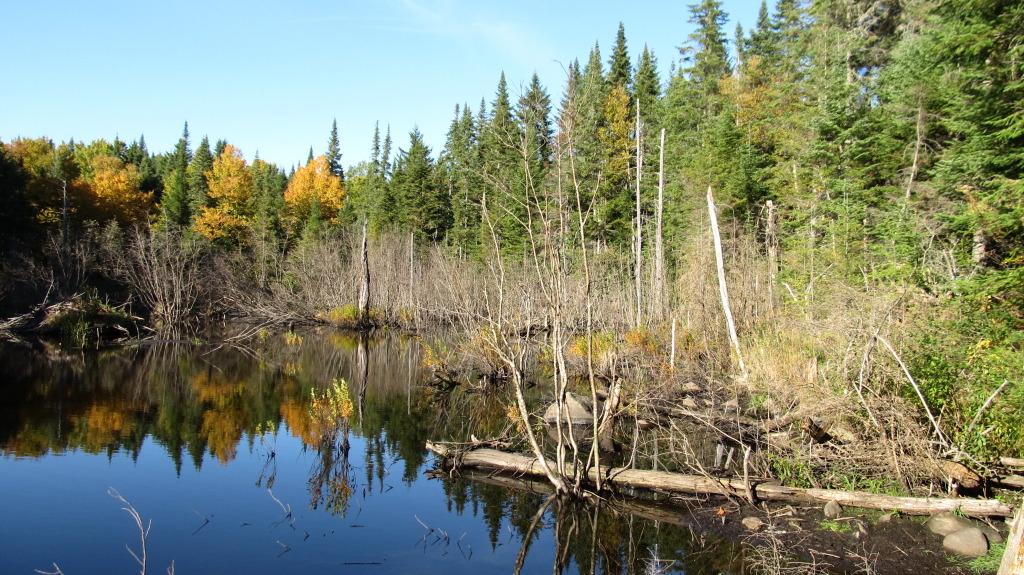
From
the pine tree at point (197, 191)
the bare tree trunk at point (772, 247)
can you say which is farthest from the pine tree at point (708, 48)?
the pine tree at point (197, 191)

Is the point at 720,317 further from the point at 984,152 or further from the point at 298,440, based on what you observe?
the point at 298,440

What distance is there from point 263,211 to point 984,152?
45406 millimetres

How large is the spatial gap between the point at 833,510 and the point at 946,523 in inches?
39.8

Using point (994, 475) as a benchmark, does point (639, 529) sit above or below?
below

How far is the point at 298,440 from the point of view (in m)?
11.1

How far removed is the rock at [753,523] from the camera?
6828 mm

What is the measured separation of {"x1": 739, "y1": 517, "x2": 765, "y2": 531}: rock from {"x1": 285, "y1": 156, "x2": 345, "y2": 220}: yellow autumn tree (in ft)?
176

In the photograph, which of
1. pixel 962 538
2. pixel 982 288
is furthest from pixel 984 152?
pixel 962 538

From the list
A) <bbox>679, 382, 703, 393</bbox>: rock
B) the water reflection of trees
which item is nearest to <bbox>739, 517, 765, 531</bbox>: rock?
the water reflection of trees

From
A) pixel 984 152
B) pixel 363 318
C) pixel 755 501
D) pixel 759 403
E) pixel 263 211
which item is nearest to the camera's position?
pixel 755 501

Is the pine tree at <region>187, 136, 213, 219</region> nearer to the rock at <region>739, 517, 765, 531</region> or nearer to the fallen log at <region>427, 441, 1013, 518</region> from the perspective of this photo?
the fallen log at <region>427, 441, 1013, 518</region>

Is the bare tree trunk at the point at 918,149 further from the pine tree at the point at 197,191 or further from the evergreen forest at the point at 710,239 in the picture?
the pine tree at the point at 197,191

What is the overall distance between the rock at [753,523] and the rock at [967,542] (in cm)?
165

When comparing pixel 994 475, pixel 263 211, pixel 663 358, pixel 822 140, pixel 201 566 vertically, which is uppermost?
pixel 263 211
